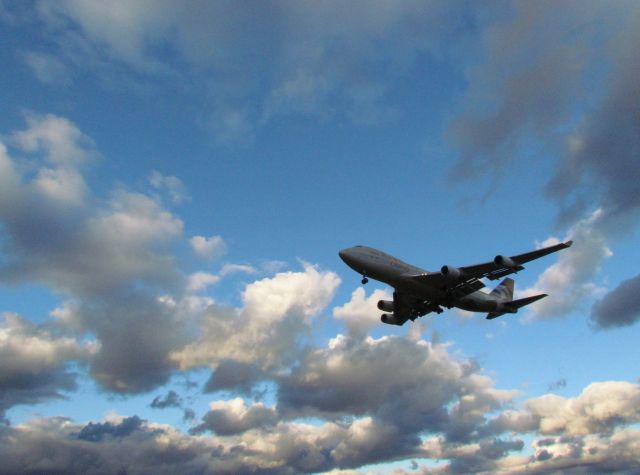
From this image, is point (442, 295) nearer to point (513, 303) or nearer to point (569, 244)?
point (513, 303)

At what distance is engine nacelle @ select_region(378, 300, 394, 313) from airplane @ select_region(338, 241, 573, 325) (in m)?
1.75

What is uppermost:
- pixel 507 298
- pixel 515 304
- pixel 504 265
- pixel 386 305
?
pixel 507 298

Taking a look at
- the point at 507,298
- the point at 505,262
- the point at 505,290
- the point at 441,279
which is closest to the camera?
the point at 505,262

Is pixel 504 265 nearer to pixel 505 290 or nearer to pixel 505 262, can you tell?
pixel 505 262

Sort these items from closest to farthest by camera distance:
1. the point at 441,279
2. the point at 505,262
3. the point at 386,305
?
the point at 505,262
the point at 441,279
the point at 386,305

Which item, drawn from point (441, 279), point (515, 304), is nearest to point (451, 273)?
point (441, 279)

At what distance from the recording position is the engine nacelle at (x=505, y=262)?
4838 cm

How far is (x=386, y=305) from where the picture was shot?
6706cm

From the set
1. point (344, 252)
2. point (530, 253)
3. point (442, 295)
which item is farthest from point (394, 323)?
point (530, 253)

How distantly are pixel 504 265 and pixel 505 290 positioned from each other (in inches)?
1020

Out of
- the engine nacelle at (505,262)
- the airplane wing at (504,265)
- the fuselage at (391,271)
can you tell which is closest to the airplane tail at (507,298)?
the fuselage at (391,271)

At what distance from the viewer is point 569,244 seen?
1806 inches

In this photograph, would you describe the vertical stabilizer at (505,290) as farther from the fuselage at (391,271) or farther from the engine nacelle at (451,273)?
the engine nacelle at (451,273)

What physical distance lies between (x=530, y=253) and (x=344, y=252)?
59.8ft
